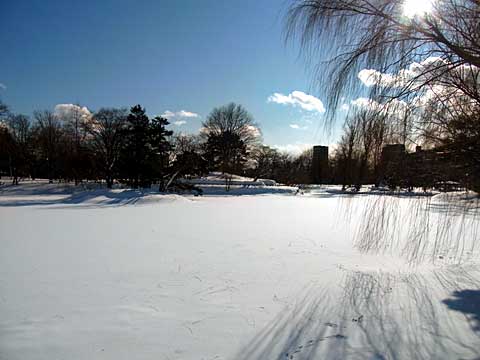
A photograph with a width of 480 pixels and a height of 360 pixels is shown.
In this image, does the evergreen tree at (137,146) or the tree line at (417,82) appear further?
the evergreen tree at (137,146)

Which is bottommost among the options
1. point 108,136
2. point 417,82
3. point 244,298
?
point 244,298

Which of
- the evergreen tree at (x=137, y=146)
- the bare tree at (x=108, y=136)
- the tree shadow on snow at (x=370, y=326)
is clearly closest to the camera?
the tree shadow on snow at (x=370, y=326)

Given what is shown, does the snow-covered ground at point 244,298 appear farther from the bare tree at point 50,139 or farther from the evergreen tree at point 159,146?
the bare tree at point 50,139

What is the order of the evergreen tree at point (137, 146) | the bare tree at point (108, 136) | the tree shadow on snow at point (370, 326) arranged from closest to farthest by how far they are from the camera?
the tree shadow on snow at point (370, 326)
the evergreen tree at point (137, 146)
the bare tree at point (108, 136)

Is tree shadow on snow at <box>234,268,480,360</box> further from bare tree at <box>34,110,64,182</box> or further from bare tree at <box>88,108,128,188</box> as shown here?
bare tree at <box>34,110,64,182</box>

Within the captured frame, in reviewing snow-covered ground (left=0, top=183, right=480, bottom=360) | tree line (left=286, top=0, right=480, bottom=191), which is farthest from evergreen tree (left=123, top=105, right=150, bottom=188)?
tree line (left=286, top=0, right=480, bottom=191)

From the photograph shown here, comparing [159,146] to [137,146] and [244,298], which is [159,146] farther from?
[244,298]

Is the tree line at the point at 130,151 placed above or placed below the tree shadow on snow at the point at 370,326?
above

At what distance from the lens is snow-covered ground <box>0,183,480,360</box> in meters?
2.09

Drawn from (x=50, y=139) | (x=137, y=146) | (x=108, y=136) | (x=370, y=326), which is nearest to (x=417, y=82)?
(x=370, y=326)

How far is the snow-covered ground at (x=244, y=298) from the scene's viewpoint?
6.86 ft

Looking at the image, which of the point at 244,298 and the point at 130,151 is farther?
the point at 130,151

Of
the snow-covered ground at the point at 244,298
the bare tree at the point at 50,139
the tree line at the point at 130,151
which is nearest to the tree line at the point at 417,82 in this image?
the snow-covered ground at the point at 244,298

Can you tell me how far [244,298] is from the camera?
9.69 feet
